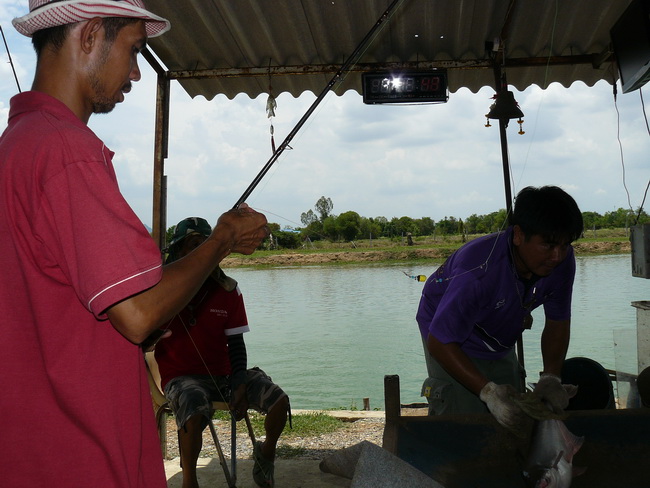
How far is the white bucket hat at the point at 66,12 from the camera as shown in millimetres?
1201

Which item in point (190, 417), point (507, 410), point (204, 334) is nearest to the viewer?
point (507, 410)

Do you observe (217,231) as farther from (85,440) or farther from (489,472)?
(489,472)

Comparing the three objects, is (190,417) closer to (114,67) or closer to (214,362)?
(214,362)

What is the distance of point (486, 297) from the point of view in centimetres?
289

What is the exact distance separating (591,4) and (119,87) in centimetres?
409

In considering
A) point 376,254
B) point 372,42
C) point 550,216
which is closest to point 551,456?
point 550,216

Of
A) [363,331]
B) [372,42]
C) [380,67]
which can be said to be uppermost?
[372,42]

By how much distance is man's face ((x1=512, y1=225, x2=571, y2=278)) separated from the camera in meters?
2.83

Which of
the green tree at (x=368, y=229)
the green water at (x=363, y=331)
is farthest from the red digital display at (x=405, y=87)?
the green tree at (x=368, y=229)

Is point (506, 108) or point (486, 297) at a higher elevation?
point (506, 108)

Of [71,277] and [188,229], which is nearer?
[71,277]

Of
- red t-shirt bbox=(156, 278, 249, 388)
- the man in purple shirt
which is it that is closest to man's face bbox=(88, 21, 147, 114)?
the man in purple shirt

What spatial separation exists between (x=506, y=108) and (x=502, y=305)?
238cm

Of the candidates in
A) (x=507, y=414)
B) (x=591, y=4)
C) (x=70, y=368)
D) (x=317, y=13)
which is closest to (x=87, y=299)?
(x=70, y=368)
